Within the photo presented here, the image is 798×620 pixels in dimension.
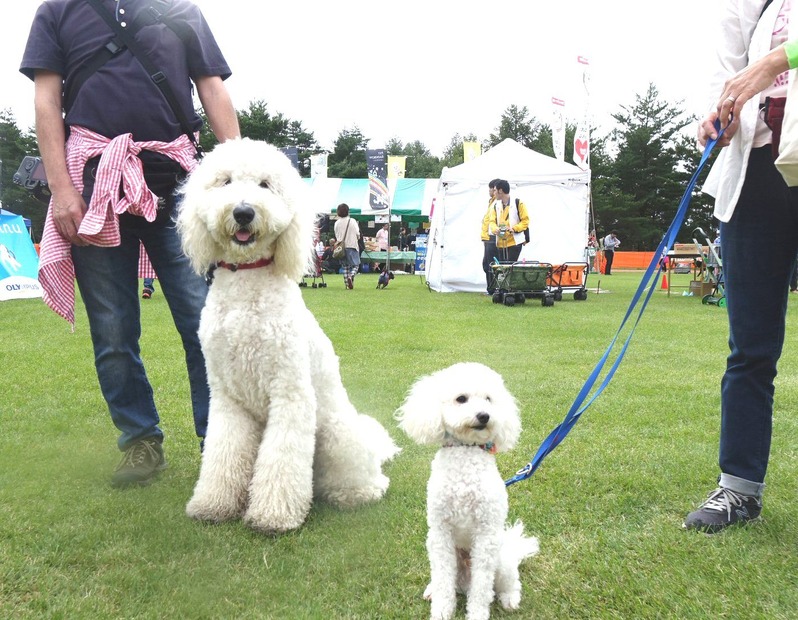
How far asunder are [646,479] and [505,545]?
3.76 ft

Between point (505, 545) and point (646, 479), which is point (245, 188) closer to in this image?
point (505, 545)

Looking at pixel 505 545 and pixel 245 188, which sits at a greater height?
pixel 245 188

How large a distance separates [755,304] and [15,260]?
11653 millimetres

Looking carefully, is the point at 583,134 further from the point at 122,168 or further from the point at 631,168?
the point at 631,168

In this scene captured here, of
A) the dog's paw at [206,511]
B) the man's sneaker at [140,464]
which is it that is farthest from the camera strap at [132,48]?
the dog's paw at [206,511]

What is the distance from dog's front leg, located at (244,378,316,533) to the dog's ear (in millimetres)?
606

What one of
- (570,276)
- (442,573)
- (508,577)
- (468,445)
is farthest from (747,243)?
(570,276)

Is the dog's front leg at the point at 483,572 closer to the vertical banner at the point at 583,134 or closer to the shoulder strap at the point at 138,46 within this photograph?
the shoulder strap at the point at 138,46

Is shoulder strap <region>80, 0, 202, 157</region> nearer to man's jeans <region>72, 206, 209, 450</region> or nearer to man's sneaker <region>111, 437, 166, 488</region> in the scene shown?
man's jeans <region>72, 206, 209, 450</region>

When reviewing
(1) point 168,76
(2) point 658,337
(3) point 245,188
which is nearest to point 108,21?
(1) point 168,76

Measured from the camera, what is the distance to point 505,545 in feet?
5.93

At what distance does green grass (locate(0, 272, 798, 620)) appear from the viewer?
5.78 ft

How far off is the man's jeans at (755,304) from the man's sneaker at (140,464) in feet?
8.12

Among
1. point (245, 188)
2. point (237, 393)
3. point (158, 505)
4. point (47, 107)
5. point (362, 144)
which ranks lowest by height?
point (158, 505)
